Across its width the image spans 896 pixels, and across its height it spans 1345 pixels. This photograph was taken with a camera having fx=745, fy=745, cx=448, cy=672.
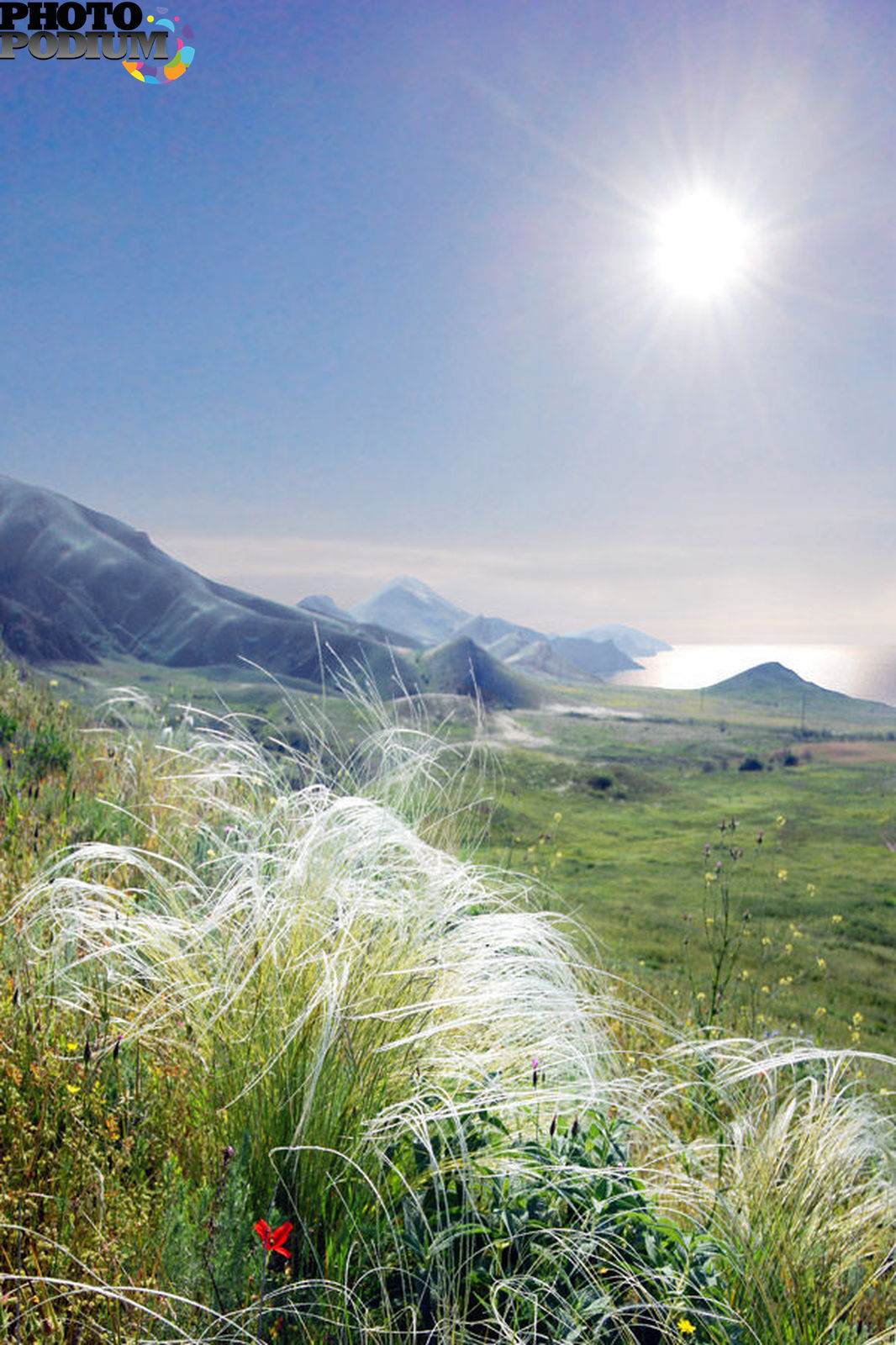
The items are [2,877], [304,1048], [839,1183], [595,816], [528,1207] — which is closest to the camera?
[528,1207]

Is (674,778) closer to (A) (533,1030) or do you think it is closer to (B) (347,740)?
(B) (347,740)

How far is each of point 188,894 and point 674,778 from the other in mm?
34169

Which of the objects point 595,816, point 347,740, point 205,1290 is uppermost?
point 347,740

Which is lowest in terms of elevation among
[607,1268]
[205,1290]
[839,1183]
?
[839,1183]

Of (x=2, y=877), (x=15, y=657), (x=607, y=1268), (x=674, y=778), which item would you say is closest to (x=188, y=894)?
(x=2, y=877)

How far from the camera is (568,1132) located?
Result: 7.10ft

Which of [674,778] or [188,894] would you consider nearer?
[188,894]

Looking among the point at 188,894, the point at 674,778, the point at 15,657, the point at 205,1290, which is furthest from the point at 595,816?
the point at 205,1290

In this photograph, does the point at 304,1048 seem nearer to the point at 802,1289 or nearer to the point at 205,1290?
the point at 205,1290

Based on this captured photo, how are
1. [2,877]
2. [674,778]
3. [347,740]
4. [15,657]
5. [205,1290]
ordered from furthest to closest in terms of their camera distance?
1. [674,778]
2. [15,657]
3. [347,740]
4. [2,877]
5. [205,1290]

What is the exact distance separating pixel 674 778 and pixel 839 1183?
113 ft

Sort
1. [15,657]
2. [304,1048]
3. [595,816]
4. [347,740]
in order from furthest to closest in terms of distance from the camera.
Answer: [595,816] → [15,657] → [347,740] → [304,1048]

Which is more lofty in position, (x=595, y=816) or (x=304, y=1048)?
(x=304, y=1048)

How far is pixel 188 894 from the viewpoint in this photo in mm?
3730
